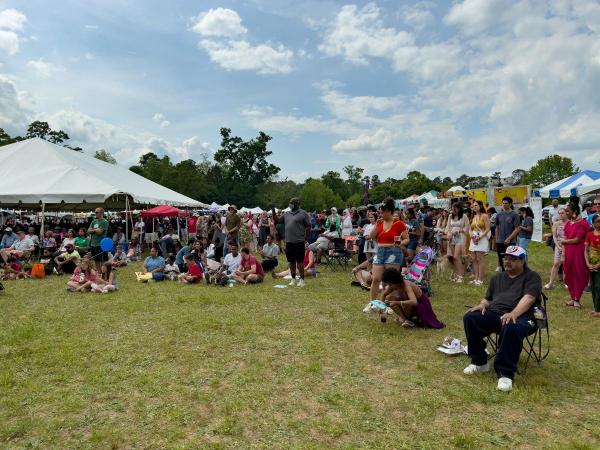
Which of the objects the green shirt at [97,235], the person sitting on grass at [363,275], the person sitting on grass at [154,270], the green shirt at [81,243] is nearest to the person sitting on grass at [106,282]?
the person sitting on grass at [154,270]

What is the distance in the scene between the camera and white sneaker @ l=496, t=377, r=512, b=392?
3.80 m

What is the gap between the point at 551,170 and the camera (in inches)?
2409

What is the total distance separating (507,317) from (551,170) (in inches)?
2632

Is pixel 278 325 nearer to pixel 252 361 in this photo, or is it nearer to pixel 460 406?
pixel 252 361

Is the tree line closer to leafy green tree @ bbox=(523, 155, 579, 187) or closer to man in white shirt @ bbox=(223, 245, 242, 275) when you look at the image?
leafy green tree @ bbox=(523, 155, 579, 187)

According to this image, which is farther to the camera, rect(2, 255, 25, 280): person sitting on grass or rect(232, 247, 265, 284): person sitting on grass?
rect(2, 255, 25, 280): person sitting on grass

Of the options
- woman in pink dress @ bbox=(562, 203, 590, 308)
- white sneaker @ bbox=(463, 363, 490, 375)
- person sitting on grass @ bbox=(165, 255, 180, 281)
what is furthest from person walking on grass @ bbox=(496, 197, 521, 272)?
person sitting on grass @ bbox=(165, 255, 180, 281)

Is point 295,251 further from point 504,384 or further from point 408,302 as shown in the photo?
point 504,384

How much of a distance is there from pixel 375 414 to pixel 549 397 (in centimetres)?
153

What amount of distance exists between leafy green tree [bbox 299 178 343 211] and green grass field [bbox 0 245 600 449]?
2846 inches

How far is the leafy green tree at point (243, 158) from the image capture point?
80.9 m

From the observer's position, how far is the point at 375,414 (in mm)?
3438

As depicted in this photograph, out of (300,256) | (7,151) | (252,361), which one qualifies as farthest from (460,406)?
(7,151)

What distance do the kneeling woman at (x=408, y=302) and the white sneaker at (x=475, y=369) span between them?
1447mm
